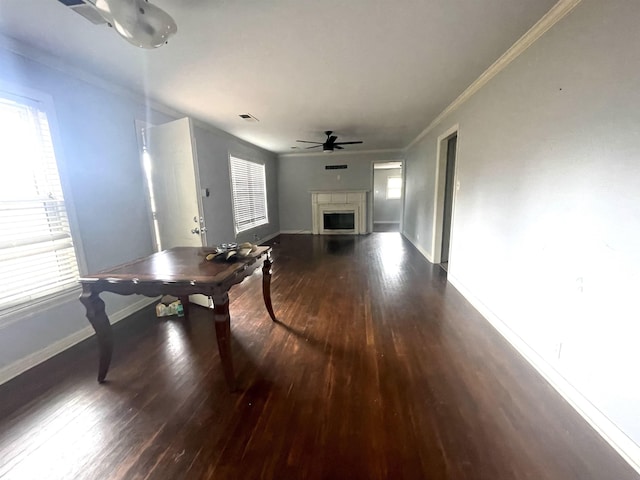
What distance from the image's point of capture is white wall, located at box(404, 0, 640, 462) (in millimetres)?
1204

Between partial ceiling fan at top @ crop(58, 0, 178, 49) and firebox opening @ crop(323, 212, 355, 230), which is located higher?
partial ceiling fan at top @ crop(58, 0, 178, 49)

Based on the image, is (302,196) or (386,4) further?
(302,196)

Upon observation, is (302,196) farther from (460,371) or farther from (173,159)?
(460,371)

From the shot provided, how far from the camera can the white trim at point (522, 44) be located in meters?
1.52

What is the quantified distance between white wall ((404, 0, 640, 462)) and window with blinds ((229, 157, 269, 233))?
440 centimetres

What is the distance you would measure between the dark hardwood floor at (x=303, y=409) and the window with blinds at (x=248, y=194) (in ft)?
10.7

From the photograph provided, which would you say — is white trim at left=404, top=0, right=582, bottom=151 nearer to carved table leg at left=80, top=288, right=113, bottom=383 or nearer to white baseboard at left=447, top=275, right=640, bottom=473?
white baseboard at left=447, top=275, right=640, bottom=473

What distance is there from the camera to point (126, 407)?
1.54m

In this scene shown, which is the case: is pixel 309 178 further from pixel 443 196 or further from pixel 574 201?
pixel 574 201

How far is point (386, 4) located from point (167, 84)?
2245 mm

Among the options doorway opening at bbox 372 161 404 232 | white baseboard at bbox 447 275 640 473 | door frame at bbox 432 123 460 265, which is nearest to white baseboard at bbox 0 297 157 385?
white baseboard at bbox 447 275 640 473

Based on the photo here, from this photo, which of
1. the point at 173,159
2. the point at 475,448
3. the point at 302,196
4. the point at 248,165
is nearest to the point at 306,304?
the point at 475,448

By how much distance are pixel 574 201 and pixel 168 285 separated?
2.46m

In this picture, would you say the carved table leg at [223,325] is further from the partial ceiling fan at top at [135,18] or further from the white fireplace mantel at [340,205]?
the white fireplace mantel at [340,205]
